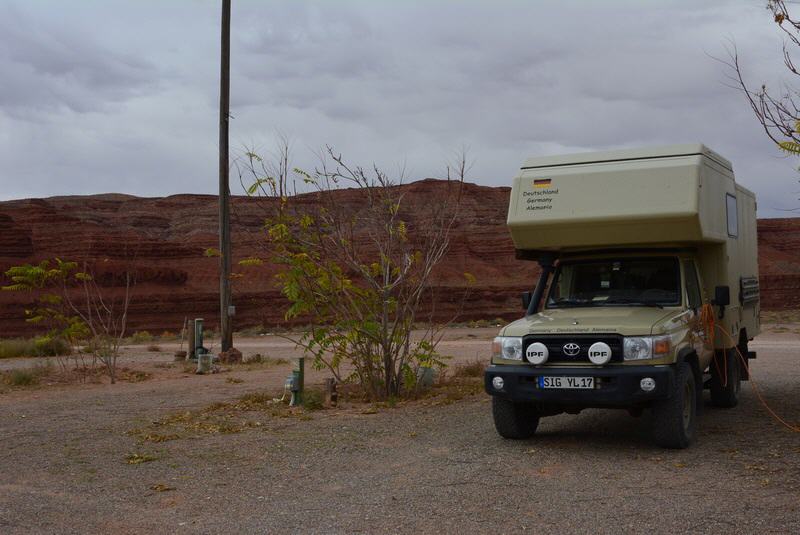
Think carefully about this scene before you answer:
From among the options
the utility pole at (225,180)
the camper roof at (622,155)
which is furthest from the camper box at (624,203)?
the utility pole at (225,180)

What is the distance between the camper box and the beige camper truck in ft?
0.04

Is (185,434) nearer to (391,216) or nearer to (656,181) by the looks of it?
(391,216)

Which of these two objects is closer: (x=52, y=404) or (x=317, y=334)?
(x=317, y=334)

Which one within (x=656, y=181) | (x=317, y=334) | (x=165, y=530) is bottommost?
(x=165, y=530)

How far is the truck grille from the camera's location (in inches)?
303

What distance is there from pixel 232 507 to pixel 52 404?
760cm

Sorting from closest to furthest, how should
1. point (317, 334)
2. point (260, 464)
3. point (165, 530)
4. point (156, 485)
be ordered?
point (165, 530), point (156, 485), point (260, 464), point (317, 334)

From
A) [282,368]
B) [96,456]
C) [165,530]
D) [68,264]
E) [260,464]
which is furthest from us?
[282,368]

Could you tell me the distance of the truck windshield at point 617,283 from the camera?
28.8 feet

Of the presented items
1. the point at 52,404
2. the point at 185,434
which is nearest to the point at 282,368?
the point at 52,404

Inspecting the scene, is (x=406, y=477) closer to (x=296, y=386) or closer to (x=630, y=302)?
(x=630, y=302)

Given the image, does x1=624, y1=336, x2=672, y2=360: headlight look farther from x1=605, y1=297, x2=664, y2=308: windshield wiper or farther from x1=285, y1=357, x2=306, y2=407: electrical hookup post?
x1=285, y1=357, x2=306, y2=407: electrical hookup post

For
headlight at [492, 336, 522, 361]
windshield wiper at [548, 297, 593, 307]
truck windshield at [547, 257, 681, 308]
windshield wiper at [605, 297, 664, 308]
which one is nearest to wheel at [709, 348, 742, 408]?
truck windshield at [547, 257, 681, 308]

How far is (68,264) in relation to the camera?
669 inches
